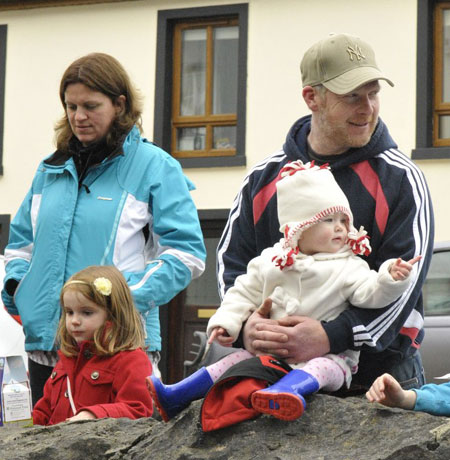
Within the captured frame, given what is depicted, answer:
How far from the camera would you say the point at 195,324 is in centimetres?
1529

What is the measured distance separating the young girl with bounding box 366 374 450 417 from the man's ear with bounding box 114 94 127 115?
191 cm

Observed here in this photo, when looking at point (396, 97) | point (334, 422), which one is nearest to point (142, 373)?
point (334, 422)

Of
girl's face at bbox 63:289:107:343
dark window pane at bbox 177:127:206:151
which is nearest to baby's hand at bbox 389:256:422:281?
girl's face at bbox 63:289:107:343

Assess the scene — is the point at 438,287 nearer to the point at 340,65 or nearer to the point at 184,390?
the point at 340,65

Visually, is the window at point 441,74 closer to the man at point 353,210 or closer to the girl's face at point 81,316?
the girl's face at point 81,316

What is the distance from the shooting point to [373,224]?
11.4ft

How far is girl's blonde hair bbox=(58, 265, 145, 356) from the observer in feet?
14.2

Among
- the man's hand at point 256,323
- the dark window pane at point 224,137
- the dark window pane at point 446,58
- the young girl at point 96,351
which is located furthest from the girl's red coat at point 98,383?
the dark window pane at point 224,137

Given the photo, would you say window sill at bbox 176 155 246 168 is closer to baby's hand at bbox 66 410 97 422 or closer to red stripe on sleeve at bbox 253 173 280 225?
baby's hand at bbox 66 410 97 422

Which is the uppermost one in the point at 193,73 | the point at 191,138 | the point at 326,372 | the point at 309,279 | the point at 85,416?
the point at 193,73

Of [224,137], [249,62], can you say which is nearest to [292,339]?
[249,62]

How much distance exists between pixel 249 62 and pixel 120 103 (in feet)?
34.7

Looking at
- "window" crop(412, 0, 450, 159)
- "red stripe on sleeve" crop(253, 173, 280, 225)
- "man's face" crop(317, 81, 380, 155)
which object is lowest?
"red stripe on sleeve" crop(253, 173, 280, 225)

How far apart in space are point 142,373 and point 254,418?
120cm
